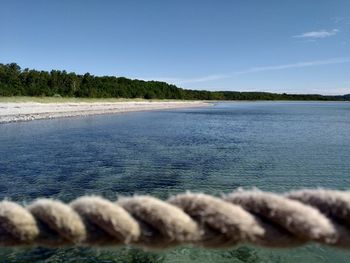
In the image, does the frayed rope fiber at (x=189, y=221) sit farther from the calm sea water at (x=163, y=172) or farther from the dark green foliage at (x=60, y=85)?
the dark green foliage at (x=60, y=85)

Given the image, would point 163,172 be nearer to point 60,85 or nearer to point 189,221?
point 189,221

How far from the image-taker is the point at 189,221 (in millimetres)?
1416

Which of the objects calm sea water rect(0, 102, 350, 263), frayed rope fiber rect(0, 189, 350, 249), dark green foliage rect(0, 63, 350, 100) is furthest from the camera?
dark green foliage rect(0, 63, 350, 100)

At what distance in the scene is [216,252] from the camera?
10086mm

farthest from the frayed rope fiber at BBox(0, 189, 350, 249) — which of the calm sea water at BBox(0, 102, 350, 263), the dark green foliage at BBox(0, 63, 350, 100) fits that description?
the dark green foliage at BBox(0, 63, 350, 100)

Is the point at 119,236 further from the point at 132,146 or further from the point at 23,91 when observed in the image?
the point at 23,91

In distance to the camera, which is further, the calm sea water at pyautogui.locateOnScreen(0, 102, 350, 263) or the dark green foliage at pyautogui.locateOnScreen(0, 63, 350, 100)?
the dark green foliage at pyautogui.locateOnScreen(0, 63, 350, 100)

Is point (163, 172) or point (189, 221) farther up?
point (189, 221)

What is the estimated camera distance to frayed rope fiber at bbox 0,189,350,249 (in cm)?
135

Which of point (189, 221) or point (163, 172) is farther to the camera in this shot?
point (163, 172)

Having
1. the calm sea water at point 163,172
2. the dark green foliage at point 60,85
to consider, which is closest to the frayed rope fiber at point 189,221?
the calm sea water at point 163,172

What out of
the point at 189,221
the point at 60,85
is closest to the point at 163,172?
the point at 189,221

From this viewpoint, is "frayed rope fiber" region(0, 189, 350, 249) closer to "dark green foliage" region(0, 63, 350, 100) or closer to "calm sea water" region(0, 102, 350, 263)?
"calm sea water" region(0, 102, 350, 263)

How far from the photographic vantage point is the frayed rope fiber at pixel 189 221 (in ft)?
4.42
